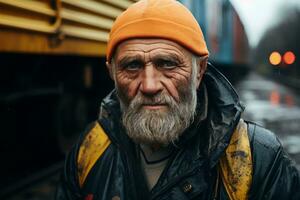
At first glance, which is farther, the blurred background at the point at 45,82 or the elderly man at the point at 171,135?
the blurred background at the point at 45,82

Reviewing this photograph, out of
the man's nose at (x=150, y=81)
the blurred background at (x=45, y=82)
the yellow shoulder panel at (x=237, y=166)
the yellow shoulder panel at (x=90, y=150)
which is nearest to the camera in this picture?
the yellow shoulder panel at (x=237, y=166)

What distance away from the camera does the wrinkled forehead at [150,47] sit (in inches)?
70.1

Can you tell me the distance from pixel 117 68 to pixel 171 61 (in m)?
0.23

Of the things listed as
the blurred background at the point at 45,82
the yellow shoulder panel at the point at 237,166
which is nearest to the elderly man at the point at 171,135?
the yellow shoulder panel at the point at 237,166

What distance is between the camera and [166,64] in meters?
1.82

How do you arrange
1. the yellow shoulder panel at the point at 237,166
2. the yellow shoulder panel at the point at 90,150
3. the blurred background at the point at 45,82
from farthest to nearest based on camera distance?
the blurred background at the point at 45,82 → the yellow shoulder panel at the point at 90,150 → the yellow shoulder panel at the point at 237,166

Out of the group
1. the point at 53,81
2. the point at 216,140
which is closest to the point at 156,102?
the point at 216,140

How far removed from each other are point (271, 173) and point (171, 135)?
1.30 ft

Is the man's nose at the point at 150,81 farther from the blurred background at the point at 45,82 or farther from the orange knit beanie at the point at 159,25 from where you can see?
the blurred background at the point at 45,82

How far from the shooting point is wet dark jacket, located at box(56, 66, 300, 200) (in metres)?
1.68

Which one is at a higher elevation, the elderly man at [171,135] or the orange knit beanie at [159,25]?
the orange knit beanie at [159,25]

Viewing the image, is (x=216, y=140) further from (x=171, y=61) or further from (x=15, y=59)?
(x=15, y=59)

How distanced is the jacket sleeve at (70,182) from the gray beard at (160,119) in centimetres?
29

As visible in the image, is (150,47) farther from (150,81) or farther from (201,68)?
(201,68)
